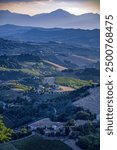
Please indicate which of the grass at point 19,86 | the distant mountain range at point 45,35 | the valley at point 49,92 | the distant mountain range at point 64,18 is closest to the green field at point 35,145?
the valley at point 49,92

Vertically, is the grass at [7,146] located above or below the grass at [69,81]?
below

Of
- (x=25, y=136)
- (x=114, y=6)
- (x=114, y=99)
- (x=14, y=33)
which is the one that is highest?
(x=14, y=33)

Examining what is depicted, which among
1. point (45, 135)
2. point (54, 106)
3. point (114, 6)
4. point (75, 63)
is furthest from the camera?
point (75, 63)

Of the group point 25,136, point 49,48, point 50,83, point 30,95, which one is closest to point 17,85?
point 50,83

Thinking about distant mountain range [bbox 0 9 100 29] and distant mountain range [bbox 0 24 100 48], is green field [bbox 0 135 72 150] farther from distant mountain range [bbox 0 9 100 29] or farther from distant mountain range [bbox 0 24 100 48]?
distant mountain range [bbox 0 24 100 48]

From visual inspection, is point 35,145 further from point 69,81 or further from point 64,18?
point 64,18

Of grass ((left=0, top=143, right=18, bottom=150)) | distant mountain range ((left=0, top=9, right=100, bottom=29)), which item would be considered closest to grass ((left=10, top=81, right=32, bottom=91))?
distant mountain range ((left=0, top=9, right=100, bottom=29))

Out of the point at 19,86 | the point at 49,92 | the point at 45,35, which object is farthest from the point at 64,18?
the point at 45,35

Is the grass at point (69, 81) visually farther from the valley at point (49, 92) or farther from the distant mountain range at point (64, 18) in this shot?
the distant mountain range at point (64, 18)

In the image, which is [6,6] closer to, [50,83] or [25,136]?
[25,136]
